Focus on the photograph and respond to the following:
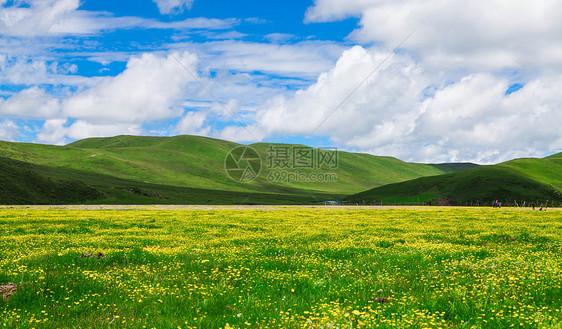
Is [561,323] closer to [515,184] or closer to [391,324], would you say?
[391,324]

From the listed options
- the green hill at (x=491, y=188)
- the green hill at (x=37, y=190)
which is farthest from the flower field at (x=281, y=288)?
the green hill at (x=491, y=188)

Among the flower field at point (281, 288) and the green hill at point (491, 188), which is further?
the green hill at point (491, 188)

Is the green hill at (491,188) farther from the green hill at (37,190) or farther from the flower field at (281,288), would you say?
the flower field at (281,288)

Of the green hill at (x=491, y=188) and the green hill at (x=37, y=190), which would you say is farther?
the green hill at (x=491, y=188)

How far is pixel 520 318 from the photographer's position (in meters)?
6.29

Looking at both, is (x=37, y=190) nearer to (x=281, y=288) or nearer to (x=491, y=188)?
(x=281, y=288)

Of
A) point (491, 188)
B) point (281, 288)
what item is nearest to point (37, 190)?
point (281, 288)

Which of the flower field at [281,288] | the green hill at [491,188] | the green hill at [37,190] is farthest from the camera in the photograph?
the green hill at [491,188]

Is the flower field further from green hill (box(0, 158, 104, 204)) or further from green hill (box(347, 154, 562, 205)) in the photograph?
green hill (box(347, 154, 562, 205))

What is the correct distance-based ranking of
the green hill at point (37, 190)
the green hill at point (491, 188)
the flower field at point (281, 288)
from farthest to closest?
the green hill at point (491, 188), the green hill at point (37, 190), the flower field at point (281, 288)

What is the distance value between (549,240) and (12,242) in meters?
26.5

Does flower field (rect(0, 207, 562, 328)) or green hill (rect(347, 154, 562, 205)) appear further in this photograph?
green hill (rect(347, 154, 562, 205))

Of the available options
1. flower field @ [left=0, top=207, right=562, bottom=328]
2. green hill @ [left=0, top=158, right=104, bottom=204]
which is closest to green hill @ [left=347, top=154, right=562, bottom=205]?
green hill @ [left=0, top=158, right=104, bottom=204]

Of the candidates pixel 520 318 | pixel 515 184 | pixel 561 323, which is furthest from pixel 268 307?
pixel 515 184
